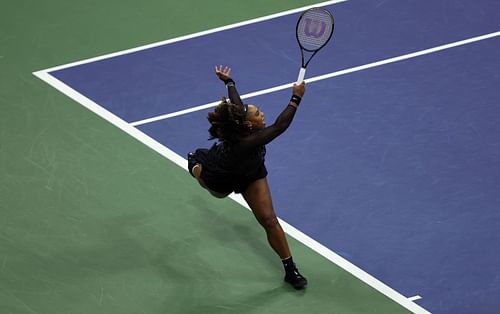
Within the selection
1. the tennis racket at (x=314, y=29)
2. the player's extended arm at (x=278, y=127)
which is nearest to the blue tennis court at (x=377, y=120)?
the player's extended arm at (x=278, y=127)

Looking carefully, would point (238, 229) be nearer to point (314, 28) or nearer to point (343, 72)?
point (314, 28)

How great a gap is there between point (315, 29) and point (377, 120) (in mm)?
2883

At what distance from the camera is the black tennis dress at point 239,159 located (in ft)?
41.7

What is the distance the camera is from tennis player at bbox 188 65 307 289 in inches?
503

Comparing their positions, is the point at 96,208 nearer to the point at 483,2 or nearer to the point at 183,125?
the point at 183,125

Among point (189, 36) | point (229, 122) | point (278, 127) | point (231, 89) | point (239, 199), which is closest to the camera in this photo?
point (278, 127)

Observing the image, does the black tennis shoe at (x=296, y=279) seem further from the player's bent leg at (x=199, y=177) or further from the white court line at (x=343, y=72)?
the white court line at (x=343, y=72)

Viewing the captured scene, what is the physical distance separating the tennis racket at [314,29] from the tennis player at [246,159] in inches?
32.7

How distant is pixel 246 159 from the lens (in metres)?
13.0

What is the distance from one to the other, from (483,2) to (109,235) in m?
7.12

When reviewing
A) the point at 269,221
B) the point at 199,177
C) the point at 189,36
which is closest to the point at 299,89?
the point at 269,221

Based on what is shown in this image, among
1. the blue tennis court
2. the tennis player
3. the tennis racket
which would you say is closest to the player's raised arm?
the tennis player

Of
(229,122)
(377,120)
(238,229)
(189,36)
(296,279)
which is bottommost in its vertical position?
(296,279)

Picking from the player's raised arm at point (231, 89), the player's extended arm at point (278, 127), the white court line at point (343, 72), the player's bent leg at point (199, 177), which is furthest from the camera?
the white court line at point (343, 72)
